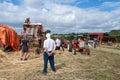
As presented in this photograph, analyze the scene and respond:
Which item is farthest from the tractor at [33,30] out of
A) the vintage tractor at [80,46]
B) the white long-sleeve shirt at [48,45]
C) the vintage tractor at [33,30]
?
the white long-sleeve shirt at [48,45]

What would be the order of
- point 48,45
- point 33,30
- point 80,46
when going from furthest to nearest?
point 33,30 < point 80,46 < point 48,45

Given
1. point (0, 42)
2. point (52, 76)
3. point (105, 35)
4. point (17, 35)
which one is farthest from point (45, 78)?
point (105, 35)

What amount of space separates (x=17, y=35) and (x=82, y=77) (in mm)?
16646

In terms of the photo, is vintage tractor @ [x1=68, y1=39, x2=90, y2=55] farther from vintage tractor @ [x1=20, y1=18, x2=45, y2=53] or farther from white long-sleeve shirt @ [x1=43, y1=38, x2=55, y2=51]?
white long-sleeve shirt @ [x1=43, y1=38, x2=55, y2=51]

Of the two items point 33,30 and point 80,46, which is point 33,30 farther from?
point 80,46

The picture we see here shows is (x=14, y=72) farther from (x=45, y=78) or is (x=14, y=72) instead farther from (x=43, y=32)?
(x=43, y=32)

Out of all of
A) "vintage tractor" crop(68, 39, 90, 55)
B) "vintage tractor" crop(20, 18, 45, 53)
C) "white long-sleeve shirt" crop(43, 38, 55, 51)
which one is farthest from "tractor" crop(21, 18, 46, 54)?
"white long-sleeve shirt" crop(43, 38, 55, 51)

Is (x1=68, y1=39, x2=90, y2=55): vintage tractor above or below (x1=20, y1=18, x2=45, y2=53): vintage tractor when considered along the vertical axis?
below

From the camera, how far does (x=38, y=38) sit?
26.2 metres

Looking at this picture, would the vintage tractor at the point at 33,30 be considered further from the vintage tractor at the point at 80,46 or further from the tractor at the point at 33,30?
the vintage tractor at the point at 80,46

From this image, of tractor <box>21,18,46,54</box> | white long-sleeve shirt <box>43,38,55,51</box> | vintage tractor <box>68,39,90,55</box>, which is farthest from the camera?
tractor <box>21,18,46,54</box>

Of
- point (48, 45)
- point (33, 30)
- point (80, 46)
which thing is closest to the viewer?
point (48, 45)

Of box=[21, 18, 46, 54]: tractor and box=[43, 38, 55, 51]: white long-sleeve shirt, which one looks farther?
box=[21, 18, 46, 54]: tractor

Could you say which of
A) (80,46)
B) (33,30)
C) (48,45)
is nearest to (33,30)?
(33,30)
